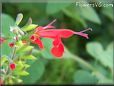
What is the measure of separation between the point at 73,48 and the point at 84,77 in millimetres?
431

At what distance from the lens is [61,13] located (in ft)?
7.99

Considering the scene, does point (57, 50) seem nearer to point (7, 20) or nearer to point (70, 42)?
point (7, 20)

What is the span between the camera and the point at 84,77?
208 cm

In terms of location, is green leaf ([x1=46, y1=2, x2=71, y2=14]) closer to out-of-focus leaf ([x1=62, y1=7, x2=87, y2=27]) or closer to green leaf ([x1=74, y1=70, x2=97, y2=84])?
out-of-focus leaf ([x1=62, y1=7, x2=87, y2=27])

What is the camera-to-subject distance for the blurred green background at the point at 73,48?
2.04 m

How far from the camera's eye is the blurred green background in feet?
6.69

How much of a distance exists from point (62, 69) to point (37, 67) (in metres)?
0.40

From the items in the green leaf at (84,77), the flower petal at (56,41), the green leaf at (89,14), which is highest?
the green leaf at (89,14)

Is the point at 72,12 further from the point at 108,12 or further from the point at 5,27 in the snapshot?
the point at 5,27

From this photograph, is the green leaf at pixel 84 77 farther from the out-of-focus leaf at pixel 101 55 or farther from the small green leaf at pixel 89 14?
the small green leaf at pixel 89 14

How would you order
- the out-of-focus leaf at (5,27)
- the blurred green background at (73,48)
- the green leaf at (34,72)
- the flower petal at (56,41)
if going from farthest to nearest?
the blurred green background at (73,48) < the green leaf at (34,72) < the out-of-focus leaf at (5,27) < the flower petal at (56,41)

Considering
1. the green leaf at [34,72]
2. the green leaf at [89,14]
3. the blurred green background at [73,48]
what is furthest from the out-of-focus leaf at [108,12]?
the green leaf at [34,72]

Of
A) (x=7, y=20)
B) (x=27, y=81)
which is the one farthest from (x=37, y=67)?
(x=7, y=20)

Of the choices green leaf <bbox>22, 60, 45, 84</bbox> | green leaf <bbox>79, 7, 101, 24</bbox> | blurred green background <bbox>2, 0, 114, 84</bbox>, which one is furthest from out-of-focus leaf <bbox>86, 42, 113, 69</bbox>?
green leaf <bbox>22, 60, 45, 84</bbox>
